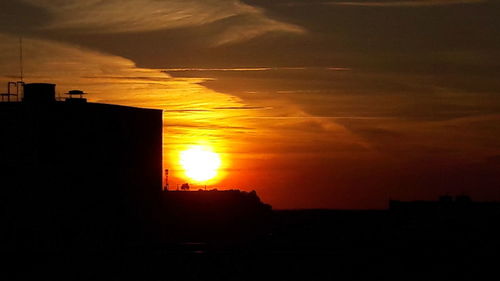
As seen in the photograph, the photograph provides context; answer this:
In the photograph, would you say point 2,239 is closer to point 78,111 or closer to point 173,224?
point 78,111

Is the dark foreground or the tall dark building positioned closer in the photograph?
the dark foreground

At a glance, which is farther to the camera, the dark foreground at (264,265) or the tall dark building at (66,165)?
the tall dark building at (66,165)

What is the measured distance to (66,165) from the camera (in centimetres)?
8694

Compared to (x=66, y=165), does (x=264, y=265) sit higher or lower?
lower

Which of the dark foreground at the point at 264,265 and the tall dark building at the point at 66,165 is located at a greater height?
the tall dark building at the point at 66,165

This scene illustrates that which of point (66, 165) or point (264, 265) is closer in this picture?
point (264, 265)

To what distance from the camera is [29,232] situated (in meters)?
83.4

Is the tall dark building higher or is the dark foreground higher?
the tall dark building

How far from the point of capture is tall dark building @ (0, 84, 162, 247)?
8494 centimetres

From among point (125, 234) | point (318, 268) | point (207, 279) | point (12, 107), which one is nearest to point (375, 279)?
→ point (318, 268)

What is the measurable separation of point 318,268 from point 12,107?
1542 inches

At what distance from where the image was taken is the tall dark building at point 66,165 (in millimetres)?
84938

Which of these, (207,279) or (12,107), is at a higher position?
(12,107)

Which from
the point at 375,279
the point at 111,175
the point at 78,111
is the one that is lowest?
the point at 375,279
